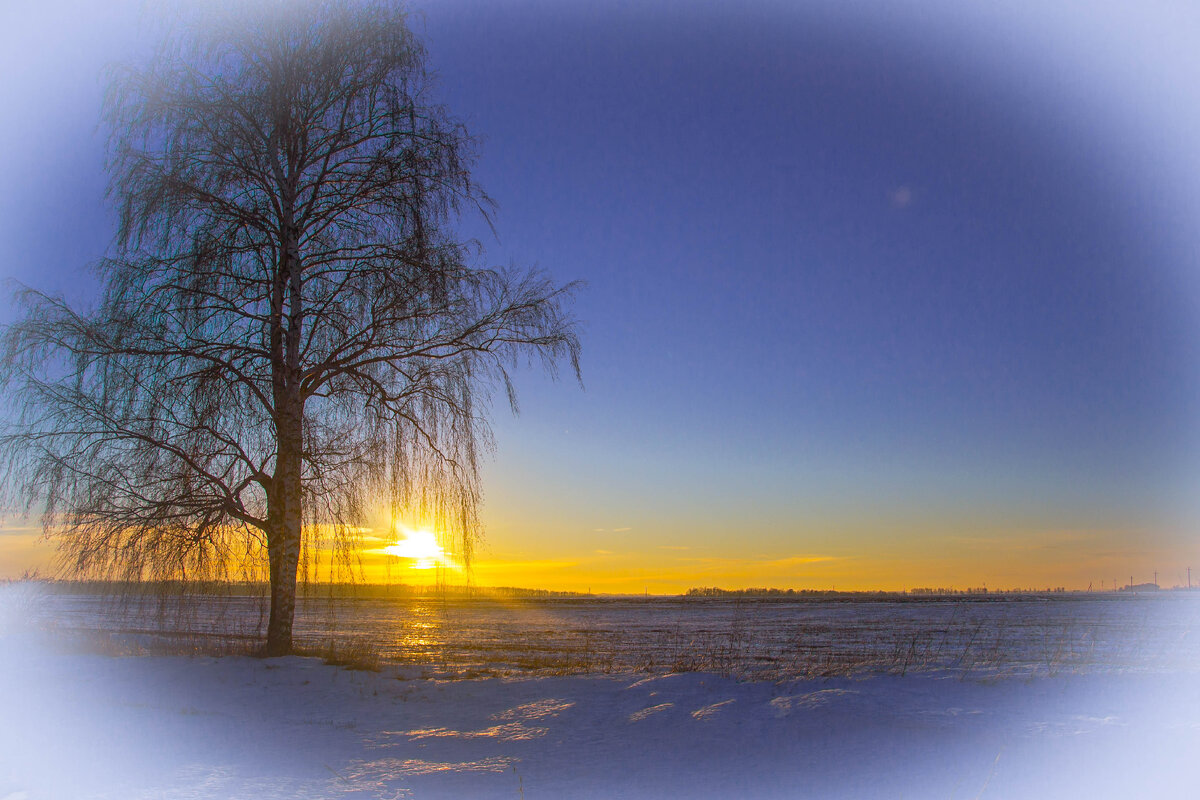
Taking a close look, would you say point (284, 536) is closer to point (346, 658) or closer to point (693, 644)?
point (346, 658)

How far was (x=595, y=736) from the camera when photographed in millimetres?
7328

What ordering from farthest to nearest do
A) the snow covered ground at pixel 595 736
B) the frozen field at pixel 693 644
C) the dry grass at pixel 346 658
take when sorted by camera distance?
the frozen field at pixel 693 644
the dry grass at pixel 346 658
the snow covered ground at pixel 595 736

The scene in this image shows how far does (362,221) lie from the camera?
1193cm

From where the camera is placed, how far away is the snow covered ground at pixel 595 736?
5566mm

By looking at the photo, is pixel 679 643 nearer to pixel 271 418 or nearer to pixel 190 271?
pixel 271 418

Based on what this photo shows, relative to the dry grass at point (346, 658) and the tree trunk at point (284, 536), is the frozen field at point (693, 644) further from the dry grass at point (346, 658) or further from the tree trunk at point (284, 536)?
the dry grass at point (346, 658)

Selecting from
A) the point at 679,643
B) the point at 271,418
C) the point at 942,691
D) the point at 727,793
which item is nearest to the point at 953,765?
the point at 727,793

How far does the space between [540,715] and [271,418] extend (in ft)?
21.2

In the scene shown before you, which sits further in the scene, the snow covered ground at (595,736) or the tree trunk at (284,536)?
the tree trunk at (284,536)

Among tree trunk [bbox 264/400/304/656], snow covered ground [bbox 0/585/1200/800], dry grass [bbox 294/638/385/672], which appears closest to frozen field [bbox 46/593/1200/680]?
tree trunk [bbox 264/400/304/656]

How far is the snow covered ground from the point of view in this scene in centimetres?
557

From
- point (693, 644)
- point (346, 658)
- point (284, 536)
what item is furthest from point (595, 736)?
point (693, 644)

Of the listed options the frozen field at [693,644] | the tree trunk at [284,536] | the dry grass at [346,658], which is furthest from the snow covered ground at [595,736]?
the frozen field at [693,644]

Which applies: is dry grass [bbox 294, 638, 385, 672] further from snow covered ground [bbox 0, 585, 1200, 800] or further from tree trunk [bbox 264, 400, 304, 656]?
snow covered ground [bbox 0, 585, 1200, 800]
